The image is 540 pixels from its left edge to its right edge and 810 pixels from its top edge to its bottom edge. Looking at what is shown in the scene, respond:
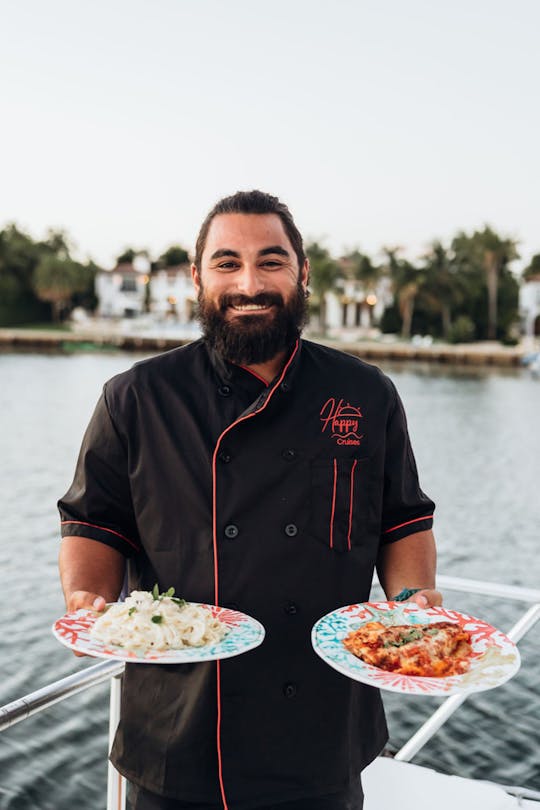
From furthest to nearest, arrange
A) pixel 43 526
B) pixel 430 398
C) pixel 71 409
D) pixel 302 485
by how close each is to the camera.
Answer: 1. pixel 430 398
2. pixel 71 409
3. pixel 43 526
4. pixel 302 485

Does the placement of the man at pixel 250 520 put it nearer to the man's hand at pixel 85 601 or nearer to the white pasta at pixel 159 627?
the man's hand at pixel 85 601

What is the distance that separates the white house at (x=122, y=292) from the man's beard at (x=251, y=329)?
332 ft

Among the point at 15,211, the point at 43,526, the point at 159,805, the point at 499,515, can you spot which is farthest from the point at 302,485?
the point at 15,211

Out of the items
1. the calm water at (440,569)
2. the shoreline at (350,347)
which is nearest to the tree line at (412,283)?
the shoreline at (350,347)

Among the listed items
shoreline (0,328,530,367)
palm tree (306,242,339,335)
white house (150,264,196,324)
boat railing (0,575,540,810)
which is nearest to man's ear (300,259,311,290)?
boat railing (0,575,540,810)

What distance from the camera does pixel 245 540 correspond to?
2.16 m

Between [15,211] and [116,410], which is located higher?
[15,211]

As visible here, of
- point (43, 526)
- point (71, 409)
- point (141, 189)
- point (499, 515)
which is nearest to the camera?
point (43, 526)

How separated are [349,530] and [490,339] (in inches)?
3235

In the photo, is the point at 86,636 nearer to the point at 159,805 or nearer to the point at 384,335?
the point at 159,805

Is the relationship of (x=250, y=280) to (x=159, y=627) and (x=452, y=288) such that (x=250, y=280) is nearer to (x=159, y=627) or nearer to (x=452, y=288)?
(x=159, y=627)

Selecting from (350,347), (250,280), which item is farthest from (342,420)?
(350,347)

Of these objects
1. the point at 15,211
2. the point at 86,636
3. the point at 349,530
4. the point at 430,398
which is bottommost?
the point at 430,398

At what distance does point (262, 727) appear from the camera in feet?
6.98
